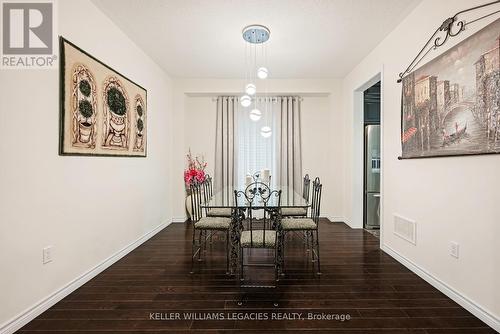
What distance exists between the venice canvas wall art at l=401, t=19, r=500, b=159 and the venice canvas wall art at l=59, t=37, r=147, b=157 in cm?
330

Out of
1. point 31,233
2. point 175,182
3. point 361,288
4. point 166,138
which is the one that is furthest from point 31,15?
point 361,288

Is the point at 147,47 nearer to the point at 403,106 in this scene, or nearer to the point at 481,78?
the point at 403,106

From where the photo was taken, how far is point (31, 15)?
209 cm

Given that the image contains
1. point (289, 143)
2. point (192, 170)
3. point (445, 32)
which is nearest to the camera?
point (445, 32)

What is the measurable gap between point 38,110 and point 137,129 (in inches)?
64.2

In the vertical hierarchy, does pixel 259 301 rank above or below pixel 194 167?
below

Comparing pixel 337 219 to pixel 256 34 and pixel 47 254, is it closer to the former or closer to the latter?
pixel 256 34

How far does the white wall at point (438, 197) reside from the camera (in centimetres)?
187

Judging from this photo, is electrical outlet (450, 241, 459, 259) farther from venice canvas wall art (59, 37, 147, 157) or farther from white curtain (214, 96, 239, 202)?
white curtain (214, 96, 239, 202)

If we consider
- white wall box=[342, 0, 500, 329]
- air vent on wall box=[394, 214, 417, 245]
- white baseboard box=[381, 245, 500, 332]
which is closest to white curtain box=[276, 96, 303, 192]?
white wall box=[342, 0, 500, 329]

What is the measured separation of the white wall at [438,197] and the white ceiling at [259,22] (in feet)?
1.06

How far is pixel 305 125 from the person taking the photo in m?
5.34

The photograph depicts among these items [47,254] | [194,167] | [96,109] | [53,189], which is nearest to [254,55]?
[96,109]

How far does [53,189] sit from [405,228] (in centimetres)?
352
